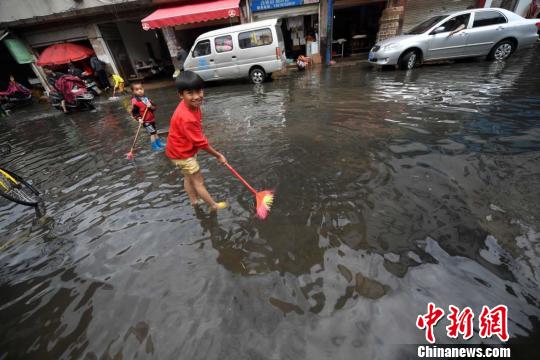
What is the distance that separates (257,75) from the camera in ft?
34.9

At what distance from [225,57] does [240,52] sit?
2.28ft

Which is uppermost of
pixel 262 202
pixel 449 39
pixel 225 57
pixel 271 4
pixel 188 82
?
pixel 271 4

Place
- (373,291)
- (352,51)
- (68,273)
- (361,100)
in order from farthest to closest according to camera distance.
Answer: (352,51), (361,100), (68,273), (373,291)

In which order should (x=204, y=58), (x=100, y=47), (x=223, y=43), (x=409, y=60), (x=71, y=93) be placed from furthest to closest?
(x=100, y=47)
(x=204, y=58)
(x=223, y=43)
(x=71, y=93)
(x=409, y=60)

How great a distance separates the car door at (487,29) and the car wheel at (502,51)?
286mm

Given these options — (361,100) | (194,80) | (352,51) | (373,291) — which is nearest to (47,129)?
(194,80)

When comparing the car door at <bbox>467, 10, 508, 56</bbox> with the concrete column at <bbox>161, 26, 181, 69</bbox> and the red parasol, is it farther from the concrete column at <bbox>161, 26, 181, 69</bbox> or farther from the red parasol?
the red parasol

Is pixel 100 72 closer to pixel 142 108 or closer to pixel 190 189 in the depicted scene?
pixel 142 108

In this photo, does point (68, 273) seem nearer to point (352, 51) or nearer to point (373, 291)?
point (373, 291)

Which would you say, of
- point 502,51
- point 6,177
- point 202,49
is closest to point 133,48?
point 202,49

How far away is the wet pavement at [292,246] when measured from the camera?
1.89 m

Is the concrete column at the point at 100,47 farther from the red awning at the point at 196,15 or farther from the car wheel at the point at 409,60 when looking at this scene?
the car wheel at the point at 409,60

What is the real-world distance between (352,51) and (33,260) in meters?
18.0

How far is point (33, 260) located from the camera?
2.84 m
